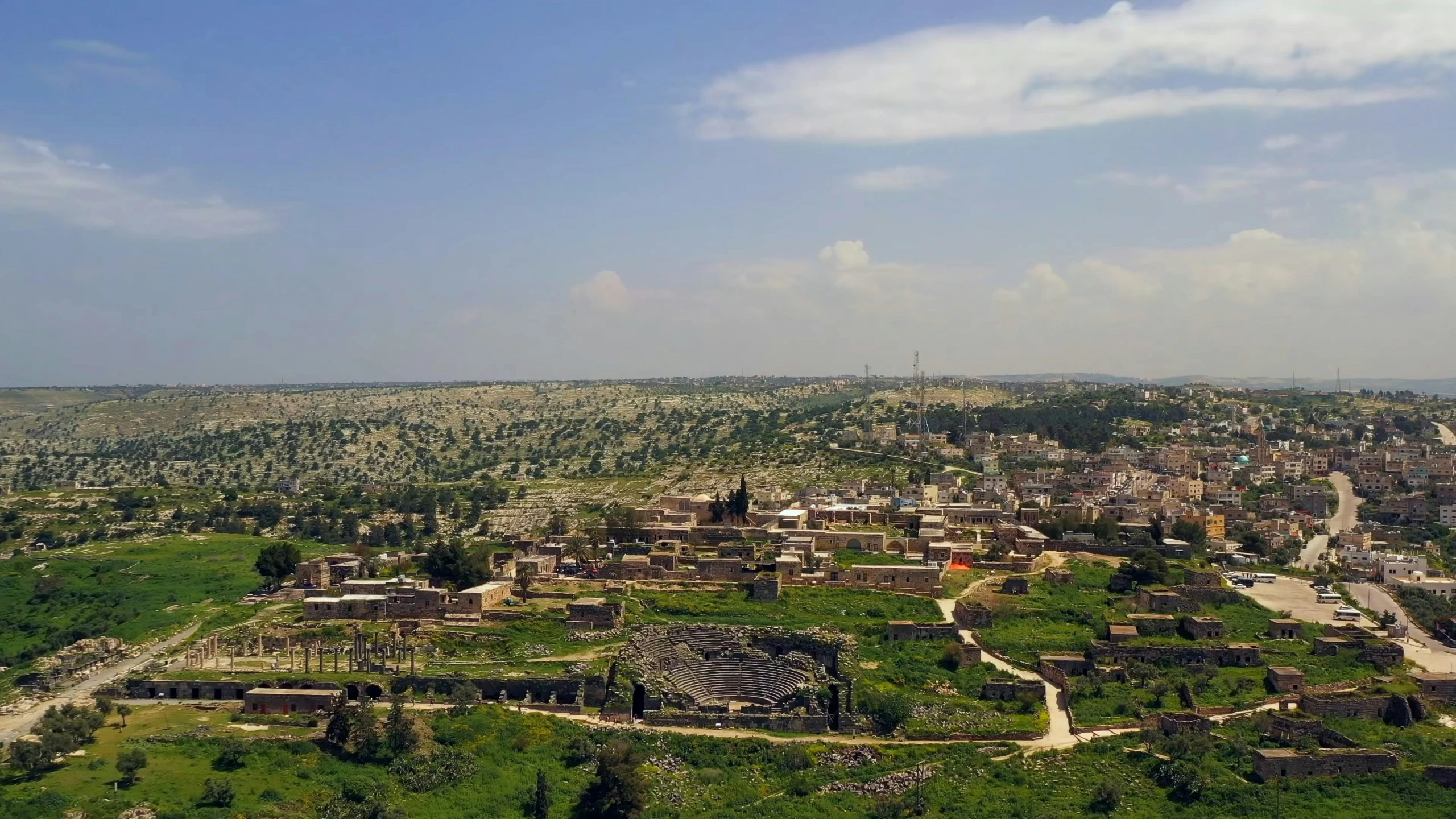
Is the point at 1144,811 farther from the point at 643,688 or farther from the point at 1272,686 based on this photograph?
the point at 643,688

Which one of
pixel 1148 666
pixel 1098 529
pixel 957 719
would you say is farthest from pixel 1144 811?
pixel 1098 529

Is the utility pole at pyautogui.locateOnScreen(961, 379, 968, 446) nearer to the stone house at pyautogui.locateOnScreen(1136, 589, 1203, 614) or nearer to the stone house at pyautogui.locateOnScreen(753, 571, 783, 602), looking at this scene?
the stone house at pyautogui.locateOnScreen(1136, 589, 1203, 614)

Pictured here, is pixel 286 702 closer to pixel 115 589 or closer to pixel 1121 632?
pixel 115 589

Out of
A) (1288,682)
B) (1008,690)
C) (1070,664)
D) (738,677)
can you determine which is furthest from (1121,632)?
(738,677)

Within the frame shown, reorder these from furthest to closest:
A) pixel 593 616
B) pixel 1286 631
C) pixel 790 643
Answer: pixel 1286 631 < pixel 593 616 < pixel 790 643

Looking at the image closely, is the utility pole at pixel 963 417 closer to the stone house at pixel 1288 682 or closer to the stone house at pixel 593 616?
the stone house at pixel 1288 682

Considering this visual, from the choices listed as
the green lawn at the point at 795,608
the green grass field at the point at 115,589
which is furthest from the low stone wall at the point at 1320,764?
the green grass field at the point at 115,589
